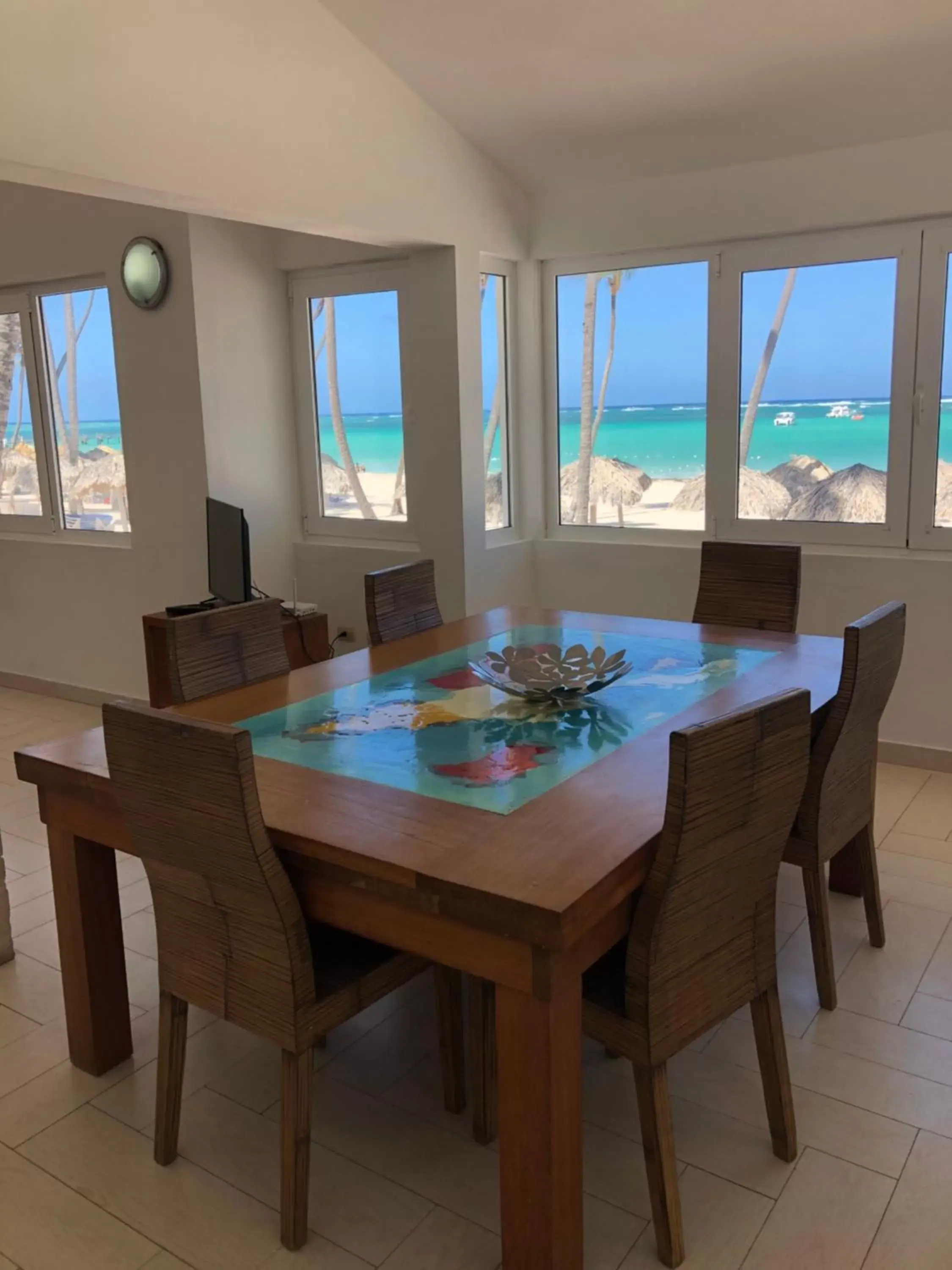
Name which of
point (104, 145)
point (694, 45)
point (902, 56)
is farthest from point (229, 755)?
point (902, 56)

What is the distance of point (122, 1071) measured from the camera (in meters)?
2.38

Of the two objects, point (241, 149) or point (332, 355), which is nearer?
point (241, 149)

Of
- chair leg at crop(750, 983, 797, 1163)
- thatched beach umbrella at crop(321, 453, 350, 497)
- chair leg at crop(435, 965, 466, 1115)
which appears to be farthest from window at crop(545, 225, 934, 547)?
chair leg at crop(435, 965, 466, 1115)

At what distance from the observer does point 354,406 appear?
487cm

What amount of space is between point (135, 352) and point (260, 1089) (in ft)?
11.1

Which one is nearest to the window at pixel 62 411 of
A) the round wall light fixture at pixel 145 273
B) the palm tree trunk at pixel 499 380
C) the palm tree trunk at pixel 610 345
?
the round wall light fixture at pixel 145 273

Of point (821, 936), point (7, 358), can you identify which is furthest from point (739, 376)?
point (7, 358)

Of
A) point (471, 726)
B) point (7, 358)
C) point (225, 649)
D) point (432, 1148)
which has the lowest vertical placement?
point (432, 1148)

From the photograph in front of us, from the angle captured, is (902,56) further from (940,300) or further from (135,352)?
(135,352)

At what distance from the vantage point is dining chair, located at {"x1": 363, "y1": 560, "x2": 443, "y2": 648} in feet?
10.6

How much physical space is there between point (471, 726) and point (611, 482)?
267 cm

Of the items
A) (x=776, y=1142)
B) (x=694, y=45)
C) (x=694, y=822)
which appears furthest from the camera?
(x=694, y=45)

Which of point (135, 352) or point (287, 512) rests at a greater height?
point (135, 352)

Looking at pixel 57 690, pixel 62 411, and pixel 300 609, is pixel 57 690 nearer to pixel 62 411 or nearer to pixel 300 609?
pixel 62 411
